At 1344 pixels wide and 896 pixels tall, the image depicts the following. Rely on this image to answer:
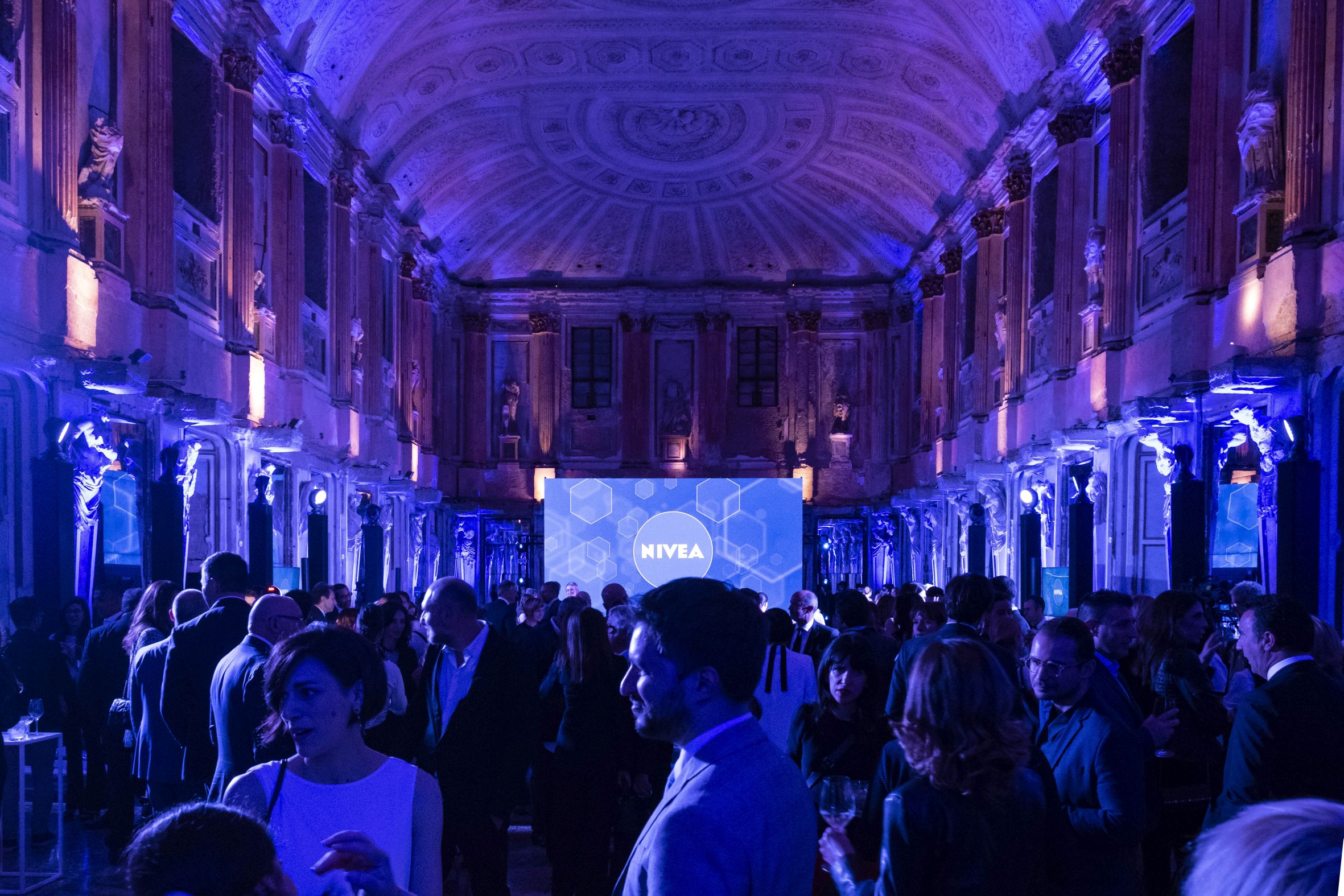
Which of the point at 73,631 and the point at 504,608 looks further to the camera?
the point at 504,608

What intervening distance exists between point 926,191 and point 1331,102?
15.5 m

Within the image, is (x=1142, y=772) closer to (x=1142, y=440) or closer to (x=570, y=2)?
(x=1142, y=440)

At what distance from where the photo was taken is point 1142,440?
1327 cm

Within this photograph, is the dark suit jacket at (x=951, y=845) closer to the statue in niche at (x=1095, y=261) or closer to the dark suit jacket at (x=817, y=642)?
the dark suit jacket at (x=817, y=642)

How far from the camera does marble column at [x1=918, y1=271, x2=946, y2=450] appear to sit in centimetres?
2486

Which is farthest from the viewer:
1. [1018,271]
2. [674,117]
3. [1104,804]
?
[674,117]

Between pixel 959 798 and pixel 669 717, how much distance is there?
788 mm

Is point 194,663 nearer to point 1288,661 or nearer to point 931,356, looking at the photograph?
point 1288,661

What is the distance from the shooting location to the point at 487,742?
Answer: 16.6ft

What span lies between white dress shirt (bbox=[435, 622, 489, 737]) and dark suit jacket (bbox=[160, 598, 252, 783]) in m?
1.07

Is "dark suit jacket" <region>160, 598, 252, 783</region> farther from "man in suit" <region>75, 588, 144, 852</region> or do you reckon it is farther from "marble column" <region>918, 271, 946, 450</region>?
"marble column" <region>918, 271, 946, 450</region>

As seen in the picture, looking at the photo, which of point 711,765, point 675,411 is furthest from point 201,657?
point 675,411

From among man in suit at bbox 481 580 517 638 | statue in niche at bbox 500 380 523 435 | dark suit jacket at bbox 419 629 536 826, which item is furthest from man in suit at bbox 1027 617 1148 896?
statue in niche at bbox 500 380 523 435

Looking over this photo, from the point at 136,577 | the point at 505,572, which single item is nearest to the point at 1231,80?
the point at 136,577
